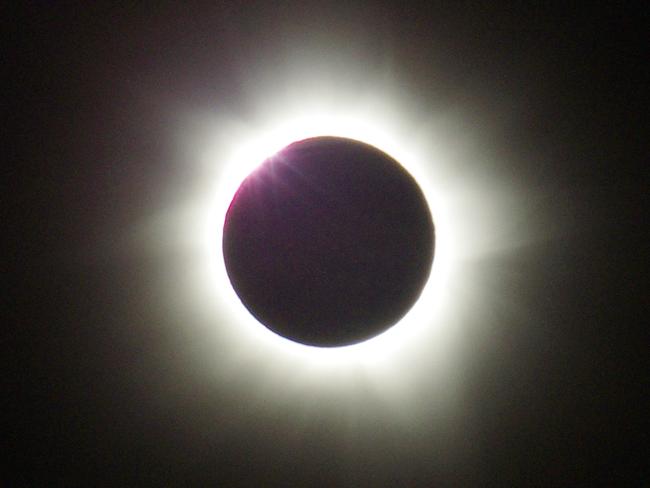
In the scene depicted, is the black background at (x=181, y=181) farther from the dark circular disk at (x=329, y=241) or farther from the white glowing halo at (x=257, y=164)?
the dark circular disk at (x=329, y=241)

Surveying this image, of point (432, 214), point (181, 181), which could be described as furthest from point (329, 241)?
point (181, 181)

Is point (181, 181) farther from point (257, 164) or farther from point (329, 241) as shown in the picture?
point (329, 241)

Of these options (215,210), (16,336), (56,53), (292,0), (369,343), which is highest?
(292,0)

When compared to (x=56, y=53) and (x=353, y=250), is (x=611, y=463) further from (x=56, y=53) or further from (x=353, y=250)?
(x=56, y=53)

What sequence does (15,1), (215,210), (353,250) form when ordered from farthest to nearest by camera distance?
(215,210) → (15,1) → (353,250)

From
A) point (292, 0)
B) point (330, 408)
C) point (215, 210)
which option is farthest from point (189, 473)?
point (292, 0)

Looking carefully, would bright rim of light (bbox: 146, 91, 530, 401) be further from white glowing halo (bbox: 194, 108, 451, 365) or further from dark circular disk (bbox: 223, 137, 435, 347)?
dark circular disk (bbox: 223, 137, 435, 347)
